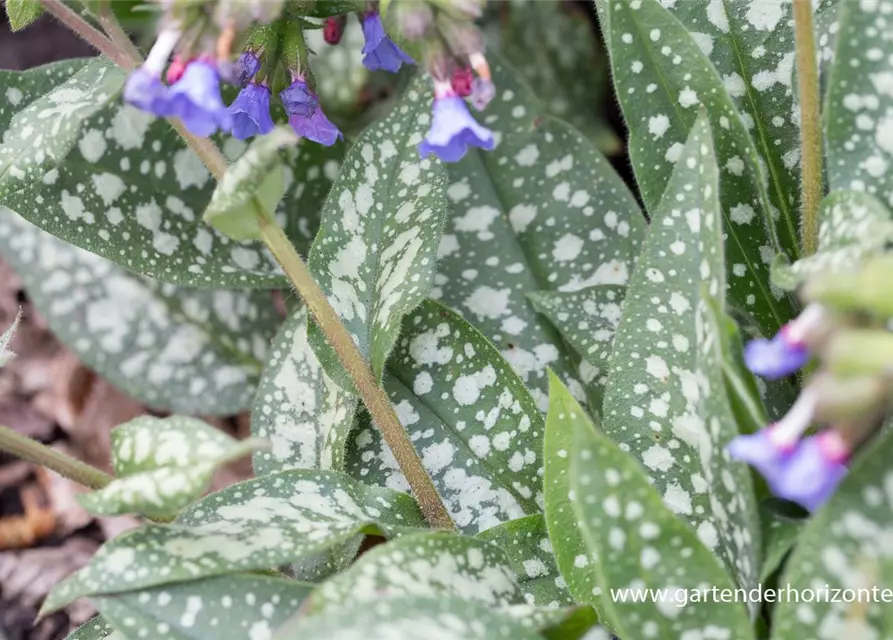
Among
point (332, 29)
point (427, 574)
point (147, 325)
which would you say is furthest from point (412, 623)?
point (147, 325)

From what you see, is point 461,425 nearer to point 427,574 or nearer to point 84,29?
point 427,574

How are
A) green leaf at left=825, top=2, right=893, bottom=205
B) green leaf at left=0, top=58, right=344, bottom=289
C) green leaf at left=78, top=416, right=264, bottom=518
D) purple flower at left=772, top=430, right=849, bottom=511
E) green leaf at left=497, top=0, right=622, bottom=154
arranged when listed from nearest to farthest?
purple flower at left=772, top=430, right=849, bottom=511
green leaf at left=78, top=416, right=264, bottom=518
green leaf at left=825, top=2, right=893, bottom=205
green leaf at left=0, top=58, right=344, bottom=289
green leaf at left=497, top=0, right=622, bottom=154

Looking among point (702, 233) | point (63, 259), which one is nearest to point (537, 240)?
point (702, 233)

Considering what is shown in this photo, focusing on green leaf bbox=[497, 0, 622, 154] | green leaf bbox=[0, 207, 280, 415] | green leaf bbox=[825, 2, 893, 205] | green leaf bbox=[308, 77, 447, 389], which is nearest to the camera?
green leaf bbox=[825, 2, 893, 205]

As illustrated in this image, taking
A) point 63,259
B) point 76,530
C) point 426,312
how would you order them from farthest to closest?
1. point 76,530
2. point 63,259
3. point 426,312

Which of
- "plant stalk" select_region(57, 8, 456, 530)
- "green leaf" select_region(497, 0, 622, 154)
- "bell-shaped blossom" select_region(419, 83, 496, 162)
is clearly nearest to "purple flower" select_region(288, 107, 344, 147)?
"plant stalk" select_region(57, 8, 456, 530)

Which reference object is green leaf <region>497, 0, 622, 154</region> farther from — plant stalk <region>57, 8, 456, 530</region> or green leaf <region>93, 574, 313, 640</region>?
green leaf <region>93, 574, 313, 640</region>

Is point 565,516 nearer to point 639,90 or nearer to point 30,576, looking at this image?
point 639,90
